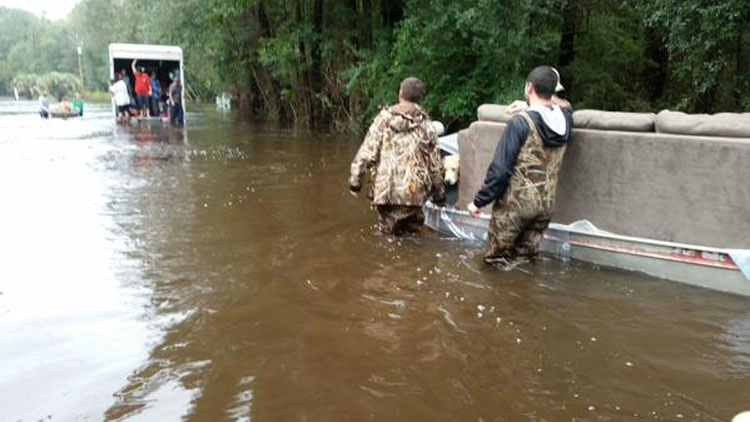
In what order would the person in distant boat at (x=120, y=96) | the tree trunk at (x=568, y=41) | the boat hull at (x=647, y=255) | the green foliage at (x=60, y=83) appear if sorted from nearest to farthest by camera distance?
the boat hull at (x=647, y=255)
the tree trunk at (x=568, y=41)
the person in distant boat at (x=120, y=96)
the green foliage at (x=60, y=83)

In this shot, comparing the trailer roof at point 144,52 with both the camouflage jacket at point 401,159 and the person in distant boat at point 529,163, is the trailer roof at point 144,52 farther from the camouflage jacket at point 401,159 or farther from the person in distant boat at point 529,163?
the person in distant boat at point 529,163

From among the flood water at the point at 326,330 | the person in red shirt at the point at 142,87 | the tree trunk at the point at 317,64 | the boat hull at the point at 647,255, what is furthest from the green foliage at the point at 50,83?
the boat hull at the point at 647,255

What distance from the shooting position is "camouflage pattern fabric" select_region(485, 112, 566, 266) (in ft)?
16.5

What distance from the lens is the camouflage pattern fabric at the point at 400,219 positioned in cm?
631

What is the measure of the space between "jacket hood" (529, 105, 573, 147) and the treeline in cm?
546

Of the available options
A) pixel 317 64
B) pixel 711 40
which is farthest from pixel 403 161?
pixel 317 64

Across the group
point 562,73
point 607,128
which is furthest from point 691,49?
point 607,128

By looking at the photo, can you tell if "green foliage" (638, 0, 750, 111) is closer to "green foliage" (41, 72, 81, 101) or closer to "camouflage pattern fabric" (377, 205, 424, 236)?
"camouflage pattern fabric" (377, 205, 424, 236)

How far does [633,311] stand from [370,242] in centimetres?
260

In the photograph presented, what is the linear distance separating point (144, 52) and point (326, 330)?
20.3 metres

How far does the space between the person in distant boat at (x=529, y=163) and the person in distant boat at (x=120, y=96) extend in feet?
62.6

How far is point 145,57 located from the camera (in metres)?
22.0

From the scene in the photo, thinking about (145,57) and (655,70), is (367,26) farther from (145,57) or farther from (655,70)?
(145,57)

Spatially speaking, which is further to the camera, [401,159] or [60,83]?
[60,83]
